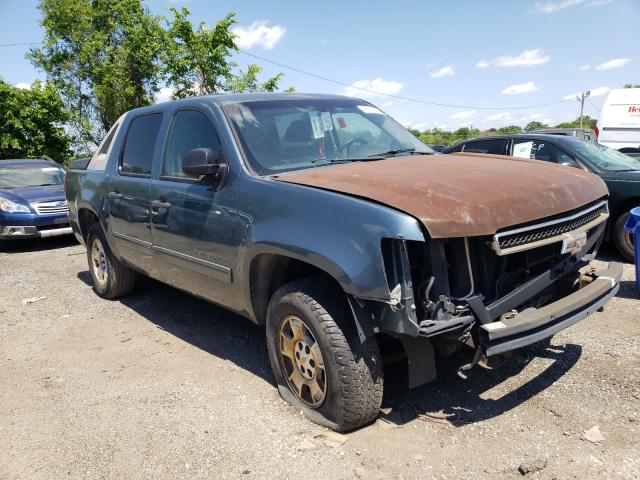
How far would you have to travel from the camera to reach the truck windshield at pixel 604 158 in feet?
23.0

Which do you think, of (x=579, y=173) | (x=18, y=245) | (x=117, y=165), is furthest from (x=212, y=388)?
(x=18, y=245)

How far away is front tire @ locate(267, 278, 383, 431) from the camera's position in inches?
114

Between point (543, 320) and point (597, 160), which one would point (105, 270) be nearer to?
point (543, 320)

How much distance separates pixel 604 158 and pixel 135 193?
6123mm

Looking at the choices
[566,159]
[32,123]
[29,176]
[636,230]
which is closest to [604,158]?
[566,159]

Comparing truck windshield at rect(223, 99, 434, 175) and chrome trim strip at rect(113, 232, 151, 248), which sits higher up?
truck windshield at rect(223, 99, 434, 175)

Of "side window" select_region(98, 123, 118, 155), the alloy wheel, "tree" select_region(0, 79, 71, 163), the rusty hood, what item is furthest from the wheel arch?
"tree" select_region(0, 79, 71, 163)

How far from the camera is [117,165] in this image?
5207mm

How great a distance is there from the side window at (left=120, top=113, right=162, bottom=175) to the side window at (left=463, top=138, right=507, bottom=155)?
Result: 5.24 meters

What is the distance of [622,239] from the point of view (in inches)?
258

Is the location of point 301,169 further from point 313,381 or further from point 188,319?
point 188,319

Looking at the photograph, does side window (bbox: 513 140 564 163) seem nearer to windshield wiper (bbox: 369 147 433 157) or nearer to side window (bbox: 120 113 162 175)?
windshield wiper (bbox: 369 147 433 157)

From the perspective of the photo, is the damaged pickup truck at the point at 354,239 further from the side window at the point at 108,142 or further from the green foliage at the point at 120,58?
the green foliage at the point at 120,58

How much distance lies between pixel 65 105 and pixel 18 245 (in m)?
12.0
